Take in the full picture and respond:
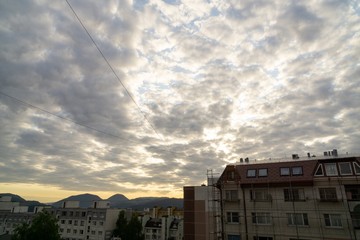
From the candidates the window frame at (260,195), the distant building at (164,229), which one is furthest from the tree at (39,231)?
the distant building at (164,229)

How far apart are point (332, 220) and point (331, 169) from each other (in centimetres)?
576

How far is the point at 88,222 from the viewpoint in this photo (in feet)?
235

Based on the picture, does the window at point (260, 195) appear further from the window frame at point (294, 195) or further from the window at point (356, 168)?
the window at point (356, 168)

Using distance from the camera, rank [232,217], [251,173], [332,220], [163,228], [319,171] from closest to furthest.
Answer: [332,220], [319,171], [232,217], [251,173], [163,228]

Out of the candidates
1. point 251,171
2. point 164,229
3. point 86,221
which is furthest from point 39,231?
point 164,229

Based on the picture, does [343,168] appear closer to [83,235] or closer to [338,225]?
[338,225]

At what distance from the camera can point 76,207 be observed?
7725cm

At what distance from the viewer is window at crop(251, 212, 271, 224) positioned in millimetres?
29458

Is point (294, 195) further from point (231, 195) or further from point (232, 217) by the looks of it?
point (232, 217)

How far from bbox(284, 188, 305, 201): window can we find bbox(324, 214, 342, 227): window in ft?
9.81

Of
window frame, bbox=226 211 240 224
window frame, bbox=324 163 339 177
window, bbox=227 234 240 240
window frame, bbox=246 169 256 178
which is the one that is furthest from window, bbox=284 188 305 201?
window, bbox=227 234 240 240

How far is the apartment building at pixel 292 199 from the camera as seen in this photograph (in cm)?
2617

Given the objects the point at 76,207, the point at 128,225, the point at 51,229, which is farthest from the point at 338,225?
the point at 76,207

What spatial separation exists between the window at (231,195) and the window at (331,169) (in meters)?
11.6
